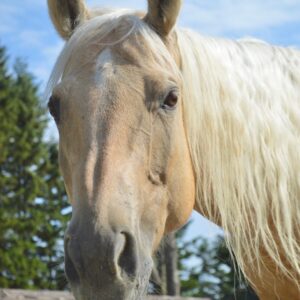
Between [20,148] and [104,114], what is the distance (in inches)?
Answer: 1194

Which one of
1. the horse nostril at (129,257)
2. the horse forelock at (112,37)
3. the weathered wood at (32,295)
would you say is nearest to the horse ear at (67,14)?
the horse forelock at (112,37)

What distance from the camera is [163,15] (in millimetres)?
3350

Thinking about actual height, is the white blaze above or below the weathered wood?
above

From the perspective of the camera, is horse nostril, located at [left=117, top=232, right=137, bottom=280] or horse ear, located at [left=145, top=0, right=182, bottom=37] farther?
Result: horse ear, located at [left=145, top=0, right=182, bottom=37]

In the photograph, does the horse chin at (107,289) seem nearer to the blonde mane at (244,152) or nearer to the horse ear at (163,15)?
the blonde mane at (244,152)

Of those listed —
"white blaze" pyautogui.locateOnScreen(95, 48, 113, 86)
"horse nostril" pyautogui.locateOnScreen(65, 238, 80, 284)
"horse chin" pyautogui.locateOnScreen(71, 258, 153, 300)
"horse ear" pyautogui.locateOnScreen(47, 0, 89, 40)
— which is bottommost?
"horse chin" pyautogui.locateOnScreen(71, 258, 153, 300)

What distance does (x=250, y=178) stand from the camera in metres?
3.42

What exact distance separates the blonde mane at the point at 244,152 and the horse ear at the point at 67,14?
60 cm

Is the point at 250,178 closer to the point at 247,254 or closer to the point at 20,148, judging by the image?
the point at 247,254

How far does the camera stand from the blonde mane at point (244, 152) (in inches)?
134

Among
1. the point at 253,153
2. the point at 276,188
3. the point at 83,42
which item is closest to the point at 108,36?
the point at 83,42

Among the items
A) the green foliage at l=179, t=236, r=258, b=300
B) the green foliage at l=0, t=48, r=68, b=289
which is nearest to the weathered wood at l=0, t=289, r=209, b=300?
the green foliage at l=179, t=236, r=258, b=300

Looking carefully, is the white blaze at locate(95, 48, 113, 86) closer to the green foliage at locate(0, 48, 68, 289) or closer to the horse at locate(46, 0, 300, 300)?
the horse at locate(46, 0, 300, 300)

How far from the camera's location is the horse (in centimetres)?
267
